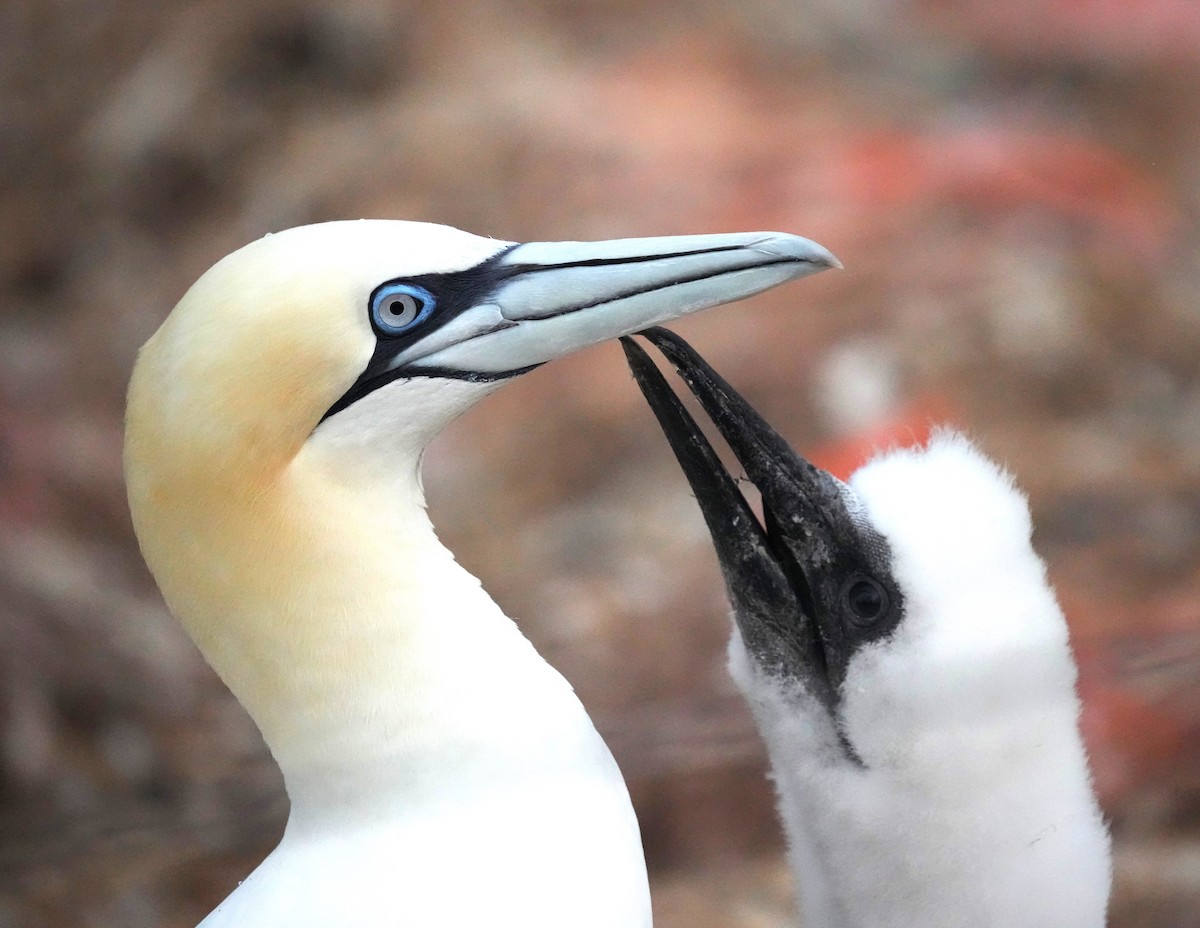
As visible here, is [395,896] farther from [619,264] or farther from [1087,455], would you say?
[1087,455]

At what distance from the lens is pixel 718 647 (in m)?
1.34

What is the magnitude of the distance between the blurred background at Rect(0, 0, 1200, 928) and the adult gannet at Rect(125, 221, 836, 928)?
266 mm

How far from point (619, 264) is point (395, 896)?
505 mm

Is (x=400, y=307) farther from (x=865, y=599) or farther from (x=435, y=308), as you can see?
(x=865, y=599)

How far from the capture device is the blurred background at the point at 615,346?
125cm

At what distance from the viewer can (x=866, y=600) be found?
3.90ft

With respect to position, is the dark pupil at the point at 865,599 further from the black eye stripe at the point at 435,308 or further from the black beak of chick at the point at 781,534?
the black eye stripe at the point at 435,308

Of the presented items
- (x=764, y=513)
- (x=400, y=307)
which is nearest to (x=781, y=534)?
(x=764, y=513)

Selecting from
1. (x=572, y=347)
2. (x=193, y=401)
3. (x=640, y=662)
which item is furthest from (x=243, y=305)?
(x=640, y=662)

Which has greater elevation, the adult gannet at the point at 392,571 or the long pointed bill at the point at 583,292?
the long pointed bill at the point at 583,292

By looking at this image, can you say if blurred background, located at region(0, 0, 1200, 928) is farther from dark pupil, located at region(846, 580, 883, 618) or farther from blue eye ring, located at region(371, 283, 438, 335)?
blue eye ring, located at region(371, 283, 438, 335)

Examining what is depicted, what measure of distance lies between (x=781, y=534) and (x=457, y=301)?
1.24 feet

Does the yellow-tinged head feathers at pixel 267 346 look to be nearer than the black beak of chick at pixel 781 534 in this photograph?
Yes

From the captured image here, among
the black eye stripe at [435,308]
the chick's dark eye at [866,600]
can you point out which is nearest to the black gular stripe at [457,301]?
the black eye stripe at [435,308]
